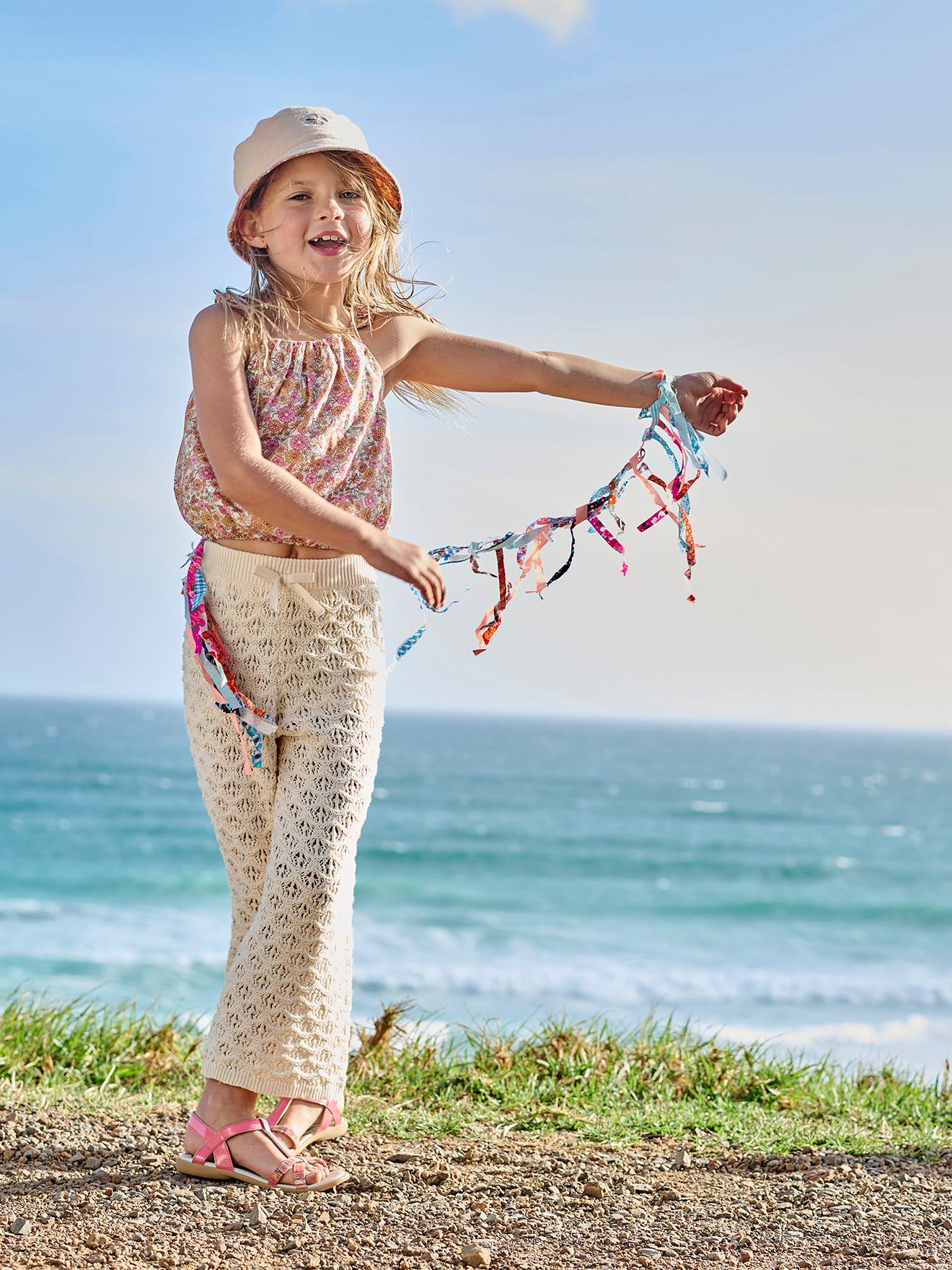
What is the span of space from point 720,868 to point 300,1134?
28.7 metres

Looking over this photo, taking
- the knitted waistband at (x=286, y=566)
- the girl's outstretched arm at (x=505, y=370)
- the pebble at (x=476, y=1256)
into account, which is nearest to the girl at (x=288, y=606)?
the knitted waistband at (x=286, y=566)

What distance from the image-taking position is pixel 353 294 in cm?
296

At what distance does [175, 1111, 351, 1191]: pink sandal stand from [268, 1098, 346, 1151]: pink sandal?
0.18 feet

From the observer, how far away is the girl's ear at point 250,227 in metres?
2.84

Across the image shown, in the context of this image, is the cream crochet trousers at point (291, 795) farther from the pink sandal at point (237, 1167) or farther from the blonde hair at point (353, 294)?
the blonde hair at point (353, 294)

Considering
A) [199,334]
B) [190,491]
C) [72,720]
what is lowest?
[72,720]

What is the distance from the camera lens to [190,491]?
2752 mm

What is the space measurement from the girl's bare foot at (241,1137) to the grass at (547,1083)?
49 centimetres

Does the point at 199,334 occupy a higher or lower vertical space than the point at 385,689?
higher

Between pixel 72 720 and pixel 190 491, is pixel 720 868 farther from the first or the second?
pixel 72 720

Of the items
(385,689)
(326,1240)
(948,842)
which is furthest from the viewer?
(948,842)

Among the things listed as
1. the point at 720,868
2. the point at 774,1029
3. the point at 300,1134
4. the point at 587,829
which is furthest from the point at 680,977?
the point at 587,829

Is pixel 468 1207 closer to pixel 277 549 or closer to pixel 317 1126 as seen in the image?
pixel 317 1126

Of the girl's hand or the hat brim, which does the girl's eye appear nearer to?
the hat brim
